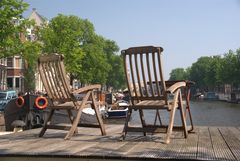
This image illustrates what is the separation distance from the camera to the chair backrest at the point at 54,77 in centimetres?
644

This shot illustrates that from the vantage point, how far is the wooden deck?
4.60 metres

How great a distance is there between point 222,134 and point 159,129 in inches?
58.2

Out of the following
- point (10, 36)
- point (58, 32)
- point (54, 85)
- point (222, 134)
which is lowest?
point (222, 134)

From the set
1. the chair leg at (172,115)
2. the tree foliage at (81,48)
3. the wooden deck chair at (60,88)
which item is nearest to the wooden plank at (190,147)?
the chair leg at (172,115)

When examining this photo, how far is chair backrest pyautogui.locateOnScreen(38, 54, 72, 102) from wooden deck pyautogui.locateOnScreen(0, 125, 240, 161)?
719mm

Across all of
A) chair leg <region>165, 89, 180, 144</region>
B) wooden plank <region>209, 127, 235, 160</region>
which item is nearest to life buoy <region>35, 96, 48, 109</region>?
wooden plank <region>209, 127, 235, 160</region>

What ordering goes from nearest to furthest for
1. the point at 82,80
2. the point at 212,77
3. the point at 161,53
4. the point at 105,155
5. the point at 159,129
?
the point at 105,155 < the point at 161,53 < the point at 159,129 < the point at 82,80 < the point at 212,77

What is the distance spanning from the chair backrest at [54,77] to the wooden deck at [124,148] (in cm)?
72

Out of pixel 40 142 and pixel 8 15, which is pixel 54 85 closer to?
pixel 40 142

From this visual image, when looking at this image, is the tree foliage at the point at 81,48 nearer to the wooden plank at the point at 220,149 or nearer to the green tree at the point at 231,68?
the green tree at the point at 231,68

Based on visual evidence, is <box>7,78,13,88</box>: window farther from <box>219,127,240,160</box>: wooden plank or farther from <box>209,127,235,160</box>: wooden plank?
<box>209,127,235,160</box>: wooden plank

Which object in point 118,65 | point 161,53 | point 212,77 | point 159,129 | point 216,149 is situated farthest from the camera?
point 212,77

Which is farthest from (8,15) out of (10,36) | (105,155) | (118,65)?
(118,65)

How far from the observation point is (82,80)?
54594 mm
